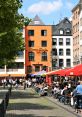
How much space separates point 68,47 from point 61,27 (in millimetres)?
6746

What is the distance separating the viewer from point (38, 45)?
432 feet

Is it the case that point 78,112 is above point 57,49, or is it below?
below

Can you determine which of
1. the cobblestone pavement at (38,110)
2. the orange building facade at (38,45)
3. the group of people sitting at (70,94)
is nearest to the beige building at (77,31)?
the orange building facade at (38,45)

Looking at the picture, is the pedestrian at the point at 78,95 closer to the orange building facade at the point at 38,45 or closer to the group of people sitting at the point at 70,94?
the group of people sitting at the point at 70,94

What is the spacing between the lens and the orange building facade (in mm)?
129750

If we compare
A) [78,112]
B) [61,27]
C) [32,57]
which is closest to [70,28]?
[61,27]

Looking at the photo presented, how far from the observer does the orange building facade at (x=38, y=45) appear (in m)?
130

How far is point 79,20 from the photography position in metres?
109

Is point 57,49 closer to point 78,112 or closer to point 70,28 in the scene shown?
point 70,28

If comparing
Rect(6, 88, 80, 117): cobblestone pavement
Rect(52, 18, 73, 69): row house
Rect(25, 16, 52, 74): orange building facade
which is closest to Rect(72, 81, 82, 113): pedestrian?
Rect(6, 88, 80, 117): cobblestone pavement

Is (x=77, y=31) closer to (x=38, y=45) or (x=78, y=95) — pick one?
(x=38, y=45)

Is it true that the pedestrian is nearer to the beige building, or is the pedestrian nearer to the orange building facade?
the beige building

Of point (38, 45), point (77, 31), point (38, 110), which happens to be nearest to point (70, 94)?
point (38, 110)

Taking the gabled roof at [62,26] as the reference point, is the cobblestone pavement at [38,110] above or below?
below
